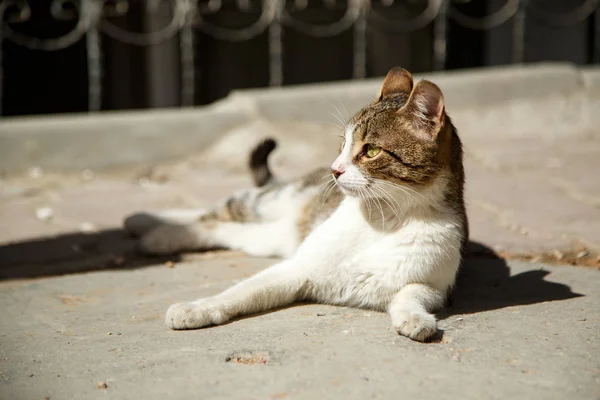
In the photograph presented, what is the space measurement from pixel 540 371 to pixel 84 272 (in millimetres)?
2221

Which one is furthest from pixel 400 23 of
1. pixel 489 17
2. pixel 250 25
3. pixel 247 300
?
pixel 247 300

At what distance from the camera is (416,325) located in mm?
2467

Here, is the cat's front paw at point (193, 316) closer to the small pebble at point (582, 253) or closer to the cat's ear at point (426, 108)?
the cat's ear at point (426, 108)

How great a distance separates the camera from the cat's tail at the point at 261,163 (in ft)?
13.6

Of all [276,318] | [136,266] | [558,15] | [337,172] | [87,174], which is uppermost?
[337,172]

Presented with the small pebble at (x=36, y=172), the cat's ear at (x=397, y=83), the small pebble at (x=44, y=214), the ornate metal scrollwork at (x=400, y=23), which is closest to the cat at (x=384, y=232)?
the cat's ear at (x=397, y=83)

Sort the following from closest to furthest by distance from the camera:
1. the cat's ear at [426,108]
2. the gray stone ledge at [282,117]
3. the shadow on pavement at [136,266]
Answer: the cat's ear at [426,108]
the shadow on pavement at [136,266]
the gray stone ledge at [282,117]

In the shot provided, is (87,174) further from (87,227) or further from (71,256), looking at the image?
(71,256)

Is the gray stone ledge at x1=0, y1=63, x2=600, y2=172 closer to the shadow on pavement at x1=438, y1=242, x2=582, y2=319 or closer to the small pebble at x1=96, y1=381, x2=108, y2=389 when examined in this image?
the shadow on pavement at x1=438, y1=242, x2=582, y2=319

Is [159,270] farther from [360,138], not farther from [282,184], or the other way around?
[360,138]

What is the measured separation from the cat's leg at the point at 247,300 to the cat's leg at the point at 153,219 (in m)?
1.23

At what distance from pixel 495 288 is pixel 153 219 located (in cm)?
188

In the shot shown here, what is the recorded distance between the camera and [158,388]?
84.0 inches

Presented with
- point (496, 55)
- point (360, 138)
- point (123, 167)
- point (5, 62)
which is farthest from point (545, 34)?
point (360, 138)
